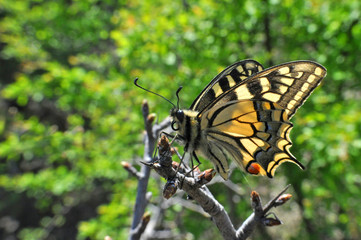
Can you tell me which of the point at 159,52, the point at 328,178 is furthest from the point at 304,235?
the point at 159,52

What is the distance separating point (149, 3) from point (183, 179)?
398cm

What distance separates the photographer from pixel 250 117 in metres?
1.91

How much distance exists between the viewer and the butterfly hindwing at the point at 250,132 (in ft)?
5.79

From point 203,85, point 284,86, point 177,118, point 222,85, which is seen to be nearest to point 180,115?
point 177,118

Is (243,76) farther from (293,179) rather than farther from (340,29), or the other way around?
(293,179)

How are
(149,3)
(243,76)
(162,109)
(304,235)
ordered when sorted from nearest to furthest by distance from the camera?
1. (243,76)
2. (162,109)
3. (149,3)
4. (304,235)

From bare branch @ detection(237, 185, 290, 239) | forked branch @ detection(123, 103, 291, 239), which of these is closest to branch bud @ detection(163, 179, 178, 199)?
forked branch @ detection(123, 103, 291, 239)

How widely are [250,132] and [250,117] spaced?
9cm

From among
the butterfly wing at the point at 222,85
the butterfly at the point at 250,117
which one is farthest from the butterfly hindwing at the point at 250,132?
the butterfly wing at the point at 222,85

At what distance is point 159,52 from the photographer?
12.8 ft

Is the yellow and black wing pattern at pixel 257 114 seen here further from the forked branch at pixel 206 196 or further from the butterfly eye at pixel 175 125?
the forked branch at pixel 206 196

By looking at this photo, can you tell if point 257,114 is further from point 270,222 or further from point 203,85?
point 203,85

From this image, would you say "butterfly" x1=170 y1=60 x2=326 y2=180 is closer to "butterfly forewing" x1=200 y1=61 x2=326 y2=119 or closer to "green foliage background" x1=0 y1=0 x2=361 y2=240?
"butterfly forewing" x1=200 y1=61 x2=326 y2=119

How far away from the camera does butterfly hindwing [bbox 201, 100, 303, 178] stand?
177 cm
